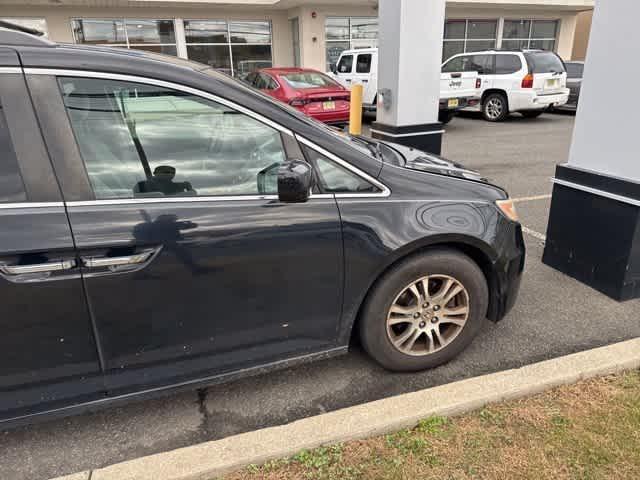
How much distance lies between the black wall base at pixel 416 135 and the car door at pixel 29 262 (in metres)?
4.35

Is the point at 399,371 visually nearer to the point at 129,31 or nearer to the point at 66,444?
the point at 66,444

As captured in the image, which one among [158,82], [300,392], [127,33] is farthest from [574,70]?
[127,33]

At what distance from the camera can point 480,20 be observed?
2191 cm

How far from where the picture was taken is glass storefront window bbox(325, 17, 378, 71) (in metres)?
19.2

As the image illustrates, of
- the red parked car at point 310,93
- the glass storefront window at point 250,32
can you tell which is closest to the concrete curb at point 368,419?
the red parked car at point 310,93

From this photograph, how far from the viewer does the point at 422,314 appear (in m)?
2.64

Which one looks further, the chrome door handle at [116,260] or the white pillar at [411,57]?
the white pillar at [411,57]

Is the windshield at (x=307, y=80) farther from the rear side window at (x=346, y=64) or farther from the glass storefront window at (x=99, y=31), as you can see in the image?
the glass storefront window at (x=99, y=31)

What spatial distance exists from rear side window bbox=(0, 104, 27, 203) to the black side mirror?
106 centimetres

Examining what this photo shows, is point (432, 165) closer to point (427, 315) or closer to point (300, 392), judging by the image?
point (427, 315)

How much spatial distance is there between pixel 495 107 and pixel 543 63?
1.54 meters

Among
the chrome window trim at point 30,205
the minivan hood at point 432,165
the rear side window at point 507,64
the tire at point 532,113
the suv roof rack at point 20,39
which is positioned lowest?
the tire at point 532,113

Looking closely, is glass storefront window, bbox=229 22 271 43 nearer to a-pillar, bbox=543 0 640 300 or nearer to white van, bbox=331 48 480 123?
white van, bbox=331 48 480 123

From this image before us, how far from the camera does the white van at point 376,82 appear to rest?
11.9m
